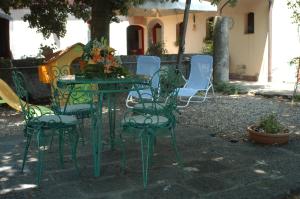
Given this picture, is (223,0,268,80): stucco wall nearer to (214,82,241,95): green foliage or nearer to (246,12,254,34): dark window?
(246,12,254,34): dark window

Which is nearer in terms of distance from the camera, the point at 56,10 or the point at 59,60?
the point at 59,60

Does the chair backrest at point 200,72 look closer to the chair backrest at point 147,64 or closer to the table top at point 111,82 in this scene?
the chair backrest at point 147,64

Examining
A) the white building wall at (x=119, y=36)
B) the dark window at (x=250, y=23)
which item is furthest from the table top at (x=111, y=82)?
the white building wall at (x=119, y=36)

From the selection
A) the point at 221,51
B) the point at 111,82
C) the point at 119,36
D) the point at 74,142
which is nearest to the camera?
the point at 111,82

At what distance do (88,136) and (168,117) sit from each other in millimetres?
1996

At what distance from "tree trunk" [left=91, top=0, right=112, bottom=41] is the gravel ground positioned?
2564 millimetres

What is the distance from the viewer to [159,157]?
16.8 ft

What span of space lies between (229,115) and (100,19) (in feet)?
12.6

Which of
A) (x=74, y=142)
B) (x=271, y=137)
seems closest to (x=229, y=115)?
(x=271, y=137)

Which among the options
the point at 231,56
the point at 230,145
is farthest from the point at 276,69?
Result: the point at 230,145

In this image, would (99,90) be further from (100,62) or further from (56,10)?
(56,10)

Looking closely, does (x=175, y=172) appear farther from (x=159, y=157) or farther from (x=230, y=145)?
(x=230, y=145)

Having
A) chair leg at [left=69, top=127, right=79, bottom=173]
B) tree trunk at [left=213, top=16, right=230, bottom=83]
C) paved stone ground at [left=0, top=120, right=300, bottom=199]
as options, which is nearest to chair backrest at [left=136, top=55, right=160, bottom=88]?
tree trunk at [left=213, top=16, right=230, bottom=83]

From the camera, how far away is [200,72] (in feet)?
31.5
